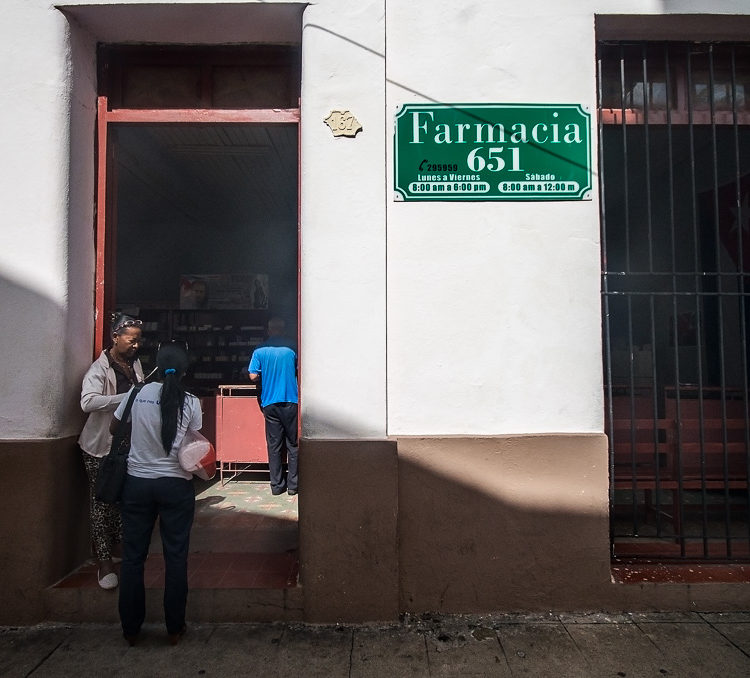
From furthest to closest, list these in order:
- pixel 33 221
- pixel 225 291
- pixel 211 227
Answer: pixel 211 227, pixel 225 291, pixel 33 221

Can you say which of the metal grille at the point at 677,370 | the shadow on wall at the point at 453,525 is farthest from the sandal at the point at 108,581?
the metal grille at the point at 677,370

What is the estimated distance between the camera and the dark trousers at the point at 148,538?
3.46m

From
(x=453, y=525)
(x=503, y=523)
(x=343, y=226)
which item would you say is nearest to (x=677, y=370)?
(x=503, y=523)

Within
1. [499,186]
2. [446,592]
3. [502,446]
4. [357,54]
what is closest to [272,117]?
[357,54]

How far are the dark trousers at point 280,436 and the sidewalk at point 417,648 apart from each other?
243cm

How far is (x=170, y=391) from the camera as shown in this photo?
3.50 meters

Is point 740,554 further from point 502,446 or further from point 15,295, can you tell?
point 15,295

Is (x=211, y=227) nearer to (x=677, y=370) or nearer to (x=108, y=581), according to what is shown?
(x=108, y=581)

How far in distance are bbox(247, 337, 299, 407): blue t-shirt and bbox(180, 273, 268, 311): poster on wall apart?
3.66 m

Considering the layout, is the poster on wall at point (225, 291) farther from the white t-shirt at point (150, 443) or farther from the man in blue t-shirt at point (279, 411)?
the white t-shirt at point (150, 443)

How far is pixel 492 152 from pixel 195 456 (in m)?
2.92

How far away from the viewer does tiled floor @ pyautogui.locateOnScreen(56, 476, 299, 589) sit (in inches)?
159

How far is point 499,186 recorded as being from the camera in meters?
4.09

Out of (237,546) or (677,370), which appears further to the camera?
(237,546)
